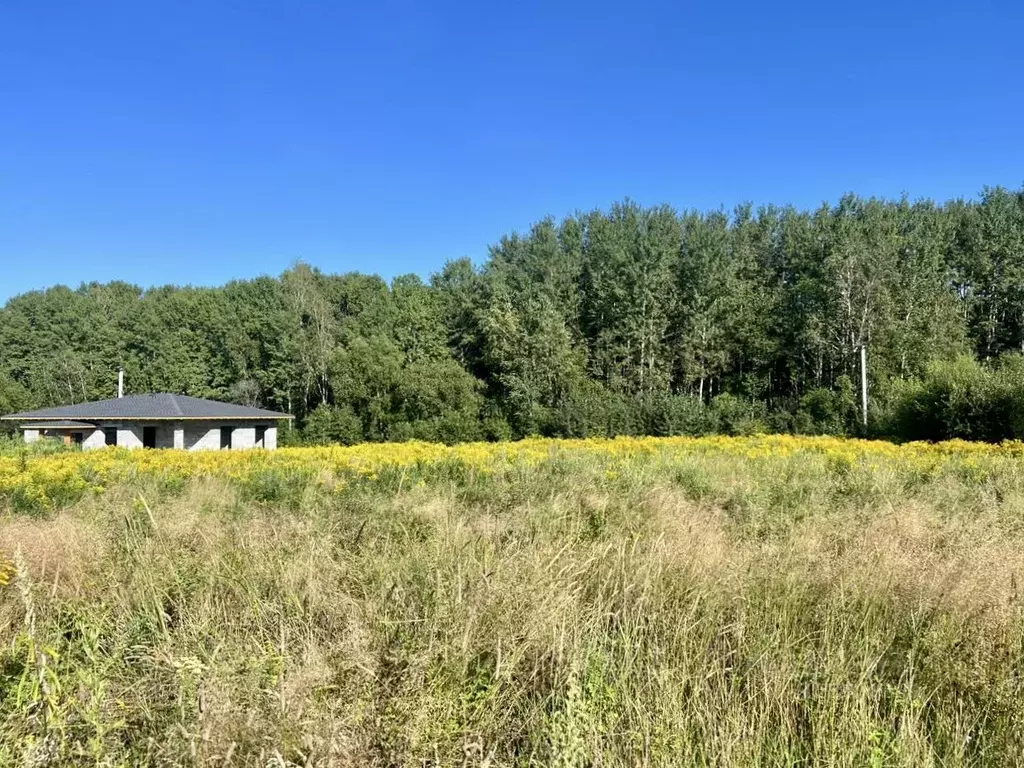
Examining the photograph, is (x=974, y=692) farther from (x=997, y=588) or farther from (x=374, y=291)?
(x=374, y=291)

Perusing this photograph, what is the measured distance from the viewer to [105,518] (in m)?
4.46

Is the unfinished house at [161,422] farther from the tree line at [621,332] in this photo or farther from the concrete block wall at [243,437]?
the tree line at [621,332]

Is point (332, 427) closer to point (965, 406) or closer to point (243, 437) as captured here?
point (243, 437)

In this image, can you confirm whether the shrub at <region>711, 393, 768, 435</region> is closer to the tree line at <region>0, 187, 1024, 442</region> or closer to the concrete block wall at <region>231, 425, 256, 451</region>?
the tree line at <region>0, 187, 1024, 442</region>

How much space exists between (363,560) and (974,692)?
9.29ft

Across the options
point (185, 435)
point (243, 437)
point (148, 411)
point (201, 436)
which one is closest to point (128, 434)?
point (148, 411)

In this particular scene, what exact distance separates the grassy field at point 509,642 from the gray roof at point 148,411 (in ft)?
89.9

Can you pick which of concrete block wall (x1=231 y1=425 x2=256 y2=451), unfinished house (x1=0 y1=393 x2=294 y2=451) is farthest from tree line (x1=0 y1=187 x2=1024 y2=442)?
unfinished house (x1=0 y1=393 x2=294 y2=451)

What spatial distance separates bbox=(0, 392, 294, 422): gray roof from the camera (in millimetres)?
28469

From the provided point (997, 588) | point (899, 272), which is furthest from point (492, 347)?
point (997, 588)

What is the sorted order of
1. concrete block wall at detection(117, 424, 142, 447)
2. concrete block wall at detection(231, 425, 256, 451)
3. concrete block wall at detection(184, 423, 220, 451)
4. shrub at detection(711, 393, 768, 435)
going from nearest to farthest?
concrete block wall at detection(117, 424, 142, 447)
shrub at detection(711, 393, 768, 435)
concrete block wall at detection(184, 423, 220, 451)
concrete block wall at detection(231, 425, 256, 451)

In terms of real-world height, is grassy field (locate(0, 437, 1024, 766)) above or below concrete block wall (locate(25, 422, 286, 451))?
above

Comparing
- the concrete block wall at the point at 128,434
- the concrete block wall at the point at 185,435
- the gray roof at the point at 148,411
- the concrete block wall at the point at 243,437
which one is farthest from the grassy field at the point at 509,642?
the concrete block wall at the point at 243,437

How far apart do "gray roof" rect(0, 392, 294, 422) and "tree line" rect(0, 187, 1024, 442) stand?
6.57 metres
